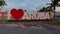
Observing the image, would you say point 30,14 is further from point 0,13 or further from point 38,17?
point 0,13

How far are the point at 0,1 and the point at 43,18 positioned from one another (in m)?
17.1

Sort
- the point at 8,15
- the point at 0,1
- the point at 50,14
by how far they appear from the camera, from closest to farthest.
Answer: the point at 8,15 < the point at 50,14 < the point at 0,1

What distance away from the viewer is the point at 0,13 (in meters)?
74.0

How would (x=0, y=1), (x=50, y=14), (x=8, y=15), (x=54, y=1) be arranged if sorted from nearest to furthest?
(x=54, y=1) < (x=8, y=15) < (x=50, y=14) < (x=0, y=1)

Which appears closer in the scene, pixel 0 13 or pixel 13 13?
pixel 13 13

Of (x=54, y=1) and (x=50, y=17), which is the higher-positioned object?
(x=54, y=1)

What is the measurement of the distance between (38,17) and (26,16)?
3845 mm

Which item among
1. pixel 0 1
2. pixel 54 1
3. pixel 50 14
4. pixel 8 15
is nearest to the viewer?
pixel 54 1

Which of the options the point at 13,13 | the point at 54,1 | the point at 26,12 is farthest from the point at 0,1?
the point at 54,1

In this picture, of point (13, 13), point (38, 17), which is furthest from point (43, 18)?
point (13, 13)

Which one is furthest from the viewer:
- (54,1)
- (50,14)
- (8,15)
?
(50,14)

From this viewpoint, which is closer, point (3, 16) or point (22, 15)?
point (22, 15)

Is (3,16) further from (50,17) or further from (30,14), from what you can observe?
(50,17)

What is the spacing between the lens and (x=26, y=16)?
67.1m
